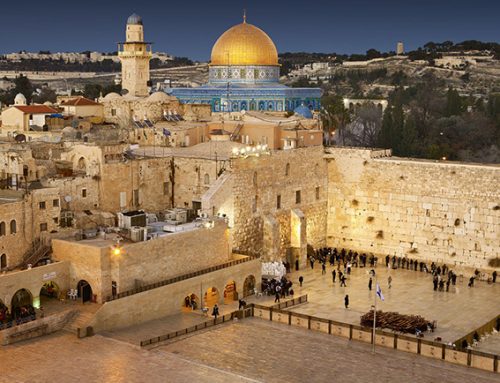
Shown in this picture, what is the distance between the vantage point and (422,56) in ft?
324

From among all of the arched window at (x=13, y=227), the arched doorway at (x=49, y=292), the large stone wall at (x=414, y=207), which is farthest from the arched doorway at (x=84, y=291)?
the large stone wall at (x=414, y=207)

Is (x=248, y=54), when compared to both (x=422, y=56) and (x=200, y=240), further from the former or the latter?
(x=422, y=56)

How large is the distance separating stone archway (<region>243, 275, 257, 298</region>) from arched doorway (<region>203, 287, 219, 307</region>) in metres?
1.07

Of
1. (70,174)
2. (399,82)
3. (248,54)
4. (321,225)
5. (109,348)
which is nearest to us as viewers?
(109,348)

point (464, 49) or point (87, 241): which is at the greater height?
point (464, 49)

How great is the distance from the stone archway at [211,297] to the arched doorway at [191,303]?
0.44m

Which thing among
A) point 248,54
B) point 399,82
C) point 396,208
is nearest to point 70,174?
point 396,208

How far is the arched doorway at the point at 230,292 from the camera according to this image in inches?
983

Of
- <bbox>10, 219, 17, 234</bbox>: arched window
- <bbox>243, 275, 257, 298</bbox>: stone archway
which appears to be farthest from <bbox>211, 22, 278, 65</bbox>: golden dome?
<bbox>10, 219, 17, 234</bbox>: arched window

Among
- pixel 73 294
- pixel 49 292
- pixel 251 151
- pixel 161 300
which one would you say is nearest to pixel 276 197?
pixel 251 151

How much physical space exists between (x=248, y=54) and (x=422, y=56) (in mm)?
59805

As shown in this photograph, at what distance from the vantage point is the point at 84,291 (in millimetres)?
22047

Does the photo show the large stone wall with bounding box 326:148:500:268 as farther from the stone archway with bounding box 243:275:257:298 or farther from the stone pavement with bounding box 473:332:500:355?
the stone archway with bounding box 243:275:257:298

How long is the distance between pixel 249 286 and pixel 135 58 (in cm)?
1864
